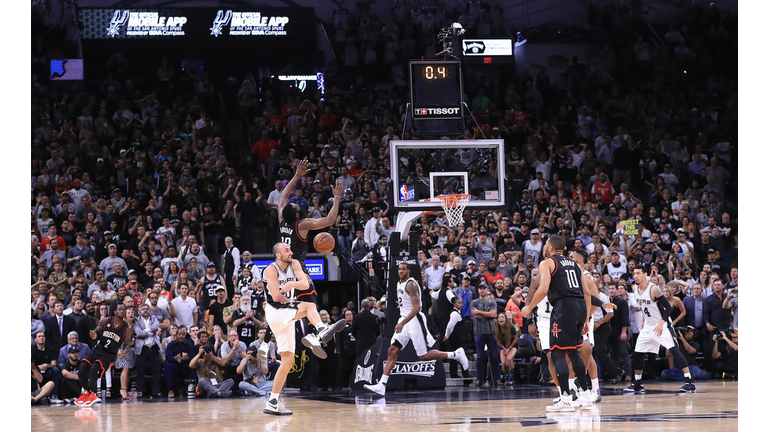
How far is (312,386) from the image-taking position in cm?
1558

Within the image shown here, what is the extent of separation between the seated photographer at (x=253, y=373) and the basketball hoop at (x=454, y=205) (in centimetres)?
373

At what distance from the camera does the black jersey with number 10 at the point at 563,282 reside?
401 inches

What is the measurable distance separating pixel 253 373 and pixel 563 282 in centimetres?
645

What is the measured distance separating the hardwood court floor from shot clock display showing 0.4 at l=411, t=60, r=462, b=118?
4313 millimetres

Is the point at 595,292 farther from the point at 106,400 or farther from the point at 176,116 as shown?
the point at 176,116

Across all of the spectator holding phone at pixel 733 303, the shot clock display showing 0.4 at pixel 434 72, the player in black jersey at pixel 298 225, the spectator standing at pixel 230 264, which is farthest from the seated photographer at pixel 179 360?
the spectator holding phone at pixel 733 303

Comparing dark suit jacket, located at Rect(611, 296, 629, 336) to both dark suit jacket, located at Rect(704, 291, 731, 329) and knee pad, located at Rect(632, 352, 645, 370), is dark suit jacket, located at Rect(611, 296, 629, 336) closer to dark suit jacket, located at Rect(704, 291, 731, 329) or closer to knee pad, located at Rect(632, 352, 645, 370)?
knee pad, located at Rect(632, 352, 645, 370)

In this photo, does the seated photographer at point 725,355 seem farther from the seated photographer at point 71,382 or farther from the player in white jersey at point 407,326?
the seated photographer at point 71,382

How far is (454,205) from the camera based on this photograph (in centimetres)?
1393

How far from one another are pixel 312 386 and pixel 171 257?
369 centimetres

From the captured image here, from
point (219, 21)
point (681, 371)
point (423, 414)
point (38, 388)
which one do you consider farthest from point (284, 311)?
point (219, 21)

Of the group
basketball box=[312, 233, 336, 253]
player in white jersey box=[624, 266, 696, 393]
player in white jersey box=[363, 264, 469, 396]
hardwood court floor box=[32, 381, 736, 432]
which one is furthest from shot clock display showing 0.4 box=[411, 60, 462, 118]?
hardwood court floor box=[32, 381, 736, 432]

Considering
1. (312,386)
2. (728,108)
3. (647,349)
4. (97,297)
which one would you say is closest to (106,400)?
(97,297)

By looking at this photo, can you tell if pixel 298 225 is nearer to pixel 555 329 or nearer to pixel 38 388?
pixel 555 329
